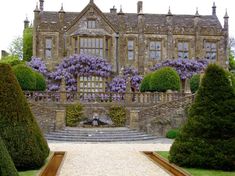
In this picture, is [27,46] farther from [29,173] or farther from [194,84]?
[29,173]

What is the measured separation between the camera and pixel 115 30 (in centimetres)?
4178

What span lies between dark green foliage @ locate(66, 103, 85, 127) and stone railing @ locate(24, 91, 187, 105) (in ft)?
5.57

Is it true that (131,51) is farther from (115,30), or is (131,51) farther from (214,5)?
(214,5)

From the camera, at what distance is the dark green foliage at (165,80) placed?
3111cm

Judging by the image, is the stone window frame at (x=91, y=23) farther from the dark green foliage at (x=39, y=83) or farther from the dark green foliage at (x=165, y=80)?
the dark green foliage at (x=165, y=80)

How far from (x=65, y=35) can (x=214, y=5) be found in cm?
1561

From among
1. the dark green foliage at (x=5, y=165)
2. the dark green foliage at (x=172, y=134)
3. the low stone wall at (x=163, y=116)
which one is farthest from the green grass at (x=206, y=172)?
the low stone wall at (x=163, y=116)

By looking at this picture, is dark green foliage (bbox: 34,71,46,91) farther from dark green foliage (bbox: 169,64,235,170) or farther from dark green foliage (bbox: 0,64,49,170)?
dark green foliage (bbox: 169,64,235,170)

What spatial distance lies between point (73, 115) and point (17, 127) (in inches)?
655

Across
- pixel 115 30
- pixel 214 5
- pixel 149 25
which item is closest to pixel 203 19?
pixel 214 5

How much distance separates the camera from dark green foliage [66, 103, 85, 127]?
28609mm

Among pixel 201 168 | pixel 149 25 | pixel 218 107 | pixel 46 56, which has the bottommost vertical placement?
pixel 201 168

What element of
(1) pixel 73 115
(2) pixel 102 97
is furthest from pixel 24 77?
(2) pixel 102 97

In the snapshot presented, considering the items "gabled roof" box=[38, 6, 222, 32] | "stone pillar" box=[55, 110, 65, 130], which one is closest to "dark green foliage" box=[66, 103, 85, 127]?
"stone pillar" box=[55, 110, 65, 130]
